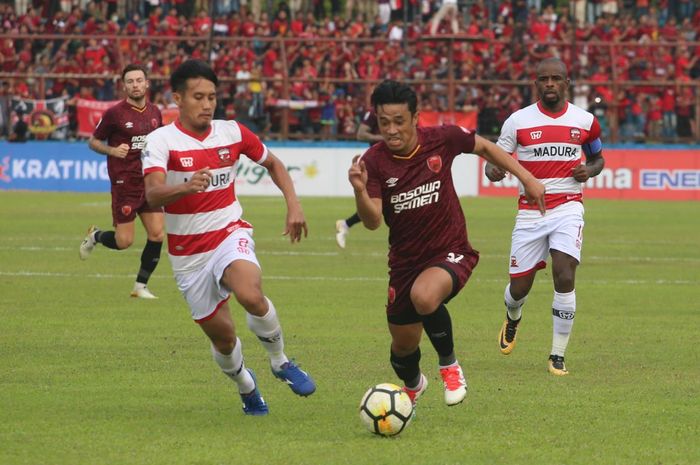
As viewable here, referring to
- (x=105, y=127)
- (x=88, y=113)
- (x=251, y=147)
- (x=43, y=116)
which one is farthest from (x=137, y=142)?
(x=43, y=116)

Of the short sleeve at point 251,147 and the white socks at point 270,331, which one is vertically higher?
the short sleeve at point 251,147

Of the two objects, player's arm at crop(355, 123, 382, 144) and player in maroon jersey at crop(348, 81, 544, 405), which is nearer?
player in maroon jersey at crop(348, 81, 544, 405)

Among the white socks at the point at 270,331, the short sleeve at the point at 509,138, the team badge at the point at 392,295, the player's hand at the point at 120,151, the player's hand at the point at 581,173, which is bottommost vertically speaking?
the white socks at the point at 270,331

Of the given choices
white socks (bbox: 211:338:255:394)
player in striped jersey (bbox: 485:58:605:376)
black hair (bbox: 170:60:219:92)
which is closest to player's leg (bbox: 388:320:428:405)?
white socks (bbox: 211:338:255:394)

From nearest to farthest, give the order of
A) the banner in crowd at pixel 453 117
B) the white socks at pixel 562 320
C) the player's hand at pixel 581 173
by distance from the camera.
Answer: the white socks at pixel 562 320 → the player's hand at pixel 581 173 → the banner in crowd at pixel 453 117

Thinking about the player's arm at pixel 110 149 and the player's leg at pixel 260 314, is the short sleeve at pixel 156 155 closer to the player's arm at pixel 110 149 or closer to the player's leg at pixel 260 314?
the player's leg at pixel 260 314

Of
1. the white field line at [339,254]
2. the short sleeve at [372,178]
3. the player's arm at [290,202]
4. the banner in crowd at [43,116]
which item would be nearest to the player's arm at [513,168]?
the short sleeve at [372,178]

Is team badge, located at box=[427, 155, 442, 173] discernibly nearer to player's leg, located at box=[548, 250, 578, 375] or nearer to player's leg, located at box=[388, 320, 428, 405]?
player's leg, located at box=[388, 320, 428, 405]

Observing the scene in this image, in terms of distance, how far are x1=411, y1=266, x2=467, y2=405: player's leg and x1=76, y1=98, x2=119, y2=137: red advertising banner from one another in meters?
28.1

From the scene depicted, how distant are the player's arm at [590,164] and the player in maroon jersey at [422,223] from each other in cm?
257

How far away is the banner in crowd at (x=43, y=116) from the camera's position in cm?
3544

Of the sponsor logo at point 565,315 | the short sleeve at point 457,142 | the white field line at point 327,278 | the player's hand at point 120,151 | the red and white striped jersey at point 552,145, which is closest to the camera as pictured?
the short sleeve at point 457,142

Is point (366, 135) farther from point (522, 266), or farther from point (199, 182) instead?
point (199, 182)

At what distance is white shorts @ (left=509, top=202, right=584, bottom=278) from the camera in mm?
10766
